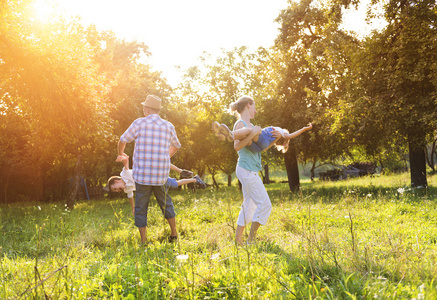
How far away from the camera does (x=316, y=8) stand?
18328 millimetres

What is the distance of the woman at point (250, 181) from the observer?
5.04 m

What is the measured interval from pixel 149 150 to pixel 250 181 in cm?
182

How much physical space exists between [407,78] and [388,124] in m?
1.77

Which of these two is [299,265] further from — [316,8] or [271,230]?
[316,8]

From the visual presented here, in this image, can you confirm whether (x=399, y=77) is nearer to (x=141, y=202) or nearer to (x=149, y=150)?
(x=149, y=150)

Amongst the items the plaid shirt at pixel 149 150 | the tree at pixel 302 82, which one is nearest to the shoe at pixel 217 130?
the plaid shirt at pixel 149 150

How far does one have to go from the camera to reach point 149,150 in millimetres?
5668

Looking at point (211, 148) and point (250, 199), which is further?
point (211, 148)

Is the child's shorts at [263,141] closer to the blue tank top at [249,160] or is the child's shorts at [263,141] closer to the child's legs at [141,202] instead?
the blue tank top at [249,160]

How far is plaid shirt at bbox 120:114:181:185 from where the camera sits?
18.5ft

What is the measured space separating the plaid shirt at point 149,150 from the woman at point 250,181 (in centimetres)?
138

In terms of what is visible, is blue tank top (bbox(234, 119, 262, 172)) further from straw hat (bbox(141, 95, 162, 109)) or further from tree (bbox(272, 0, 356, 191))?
tree (bbox(272, 0, 356, 191))

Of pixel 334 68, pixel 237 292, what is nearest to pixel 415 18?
pixel 334 68

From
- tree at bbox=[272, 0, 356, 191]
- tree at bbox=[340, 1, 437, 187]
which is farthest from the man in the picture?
tree at bbox=[272, 0, 356, 191]
